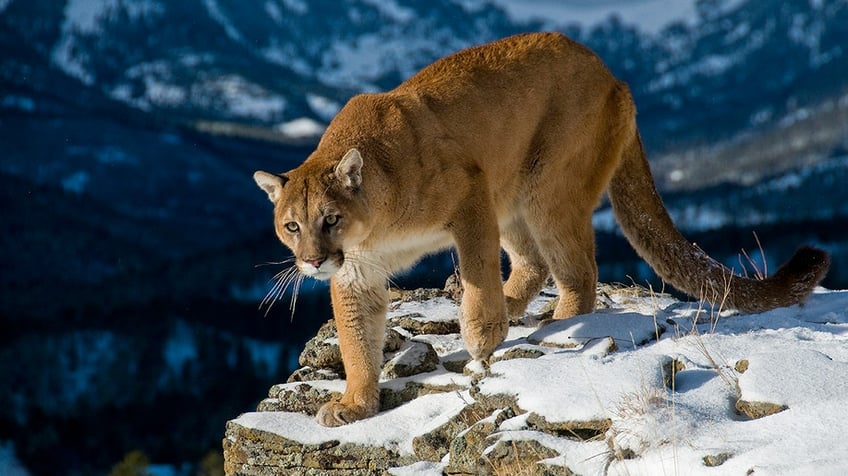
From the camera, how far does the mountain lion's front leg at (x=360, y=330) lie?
24.6 ft

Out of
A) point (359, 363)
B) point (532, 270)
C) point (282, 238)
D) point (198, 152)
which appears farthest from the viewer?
point (198, 152)

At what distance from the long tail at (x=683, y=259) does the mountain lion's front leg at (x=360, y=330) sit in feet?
8.32

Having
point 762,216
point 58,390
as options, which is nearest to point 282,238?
point 58,390

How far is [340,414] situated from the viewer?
7.30 meters

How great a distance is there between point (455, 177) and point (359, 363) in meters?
1.65

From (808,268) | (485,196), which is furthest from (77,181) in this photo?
(808,268)

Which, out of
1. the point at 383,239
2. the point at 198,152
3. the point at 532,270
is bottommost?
the point at 532,270

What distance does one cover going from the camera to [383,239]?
24.5ft

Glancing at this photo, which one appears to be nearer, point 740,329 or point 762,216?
point 740,329

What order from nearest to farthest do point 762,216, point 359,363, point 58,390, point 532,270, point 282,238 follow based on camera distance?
point 282,238 → point 359,363 → point 532,270 → point 58,390 → point 762,216

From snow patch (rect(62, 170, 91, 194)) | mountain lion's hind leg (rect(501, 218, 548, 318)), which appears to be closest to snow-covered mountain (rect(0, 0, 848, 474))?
snow patch (rect(62, 170, 91, 194))

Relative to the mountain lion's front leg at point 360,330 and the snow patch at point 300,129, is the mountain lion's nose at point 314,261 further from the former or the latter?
the snow patch at point 300,129

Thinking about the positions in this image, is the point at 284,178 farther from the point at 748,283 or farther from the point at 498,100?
the point at 748,283

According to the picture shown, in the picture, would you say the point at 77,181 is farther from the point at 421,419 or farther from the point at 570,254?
the point at 421,419
